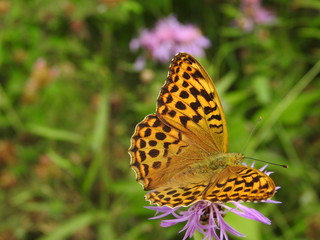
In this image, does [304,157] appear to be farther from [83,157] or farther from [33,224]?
[33,224]

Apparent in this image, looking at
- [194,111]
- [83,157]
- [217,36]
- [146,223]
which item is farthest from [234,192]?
[217,36]

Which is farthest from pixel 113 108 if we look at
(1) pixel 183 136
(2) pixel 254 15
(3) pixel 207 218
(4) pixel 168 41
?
(3) pixel 207 218

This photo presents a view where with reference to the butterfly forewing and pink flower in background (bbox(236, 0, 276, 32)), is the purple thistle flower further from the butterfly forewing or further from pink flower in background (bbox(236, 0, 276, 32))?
pink flower in background (bbox(236, 0, 276, 32))

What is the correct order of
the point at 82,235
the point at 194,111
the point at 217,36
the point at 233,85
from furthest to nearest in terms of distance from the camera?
the point at 217,36, the point at 233,85, the point at 82,235, the point at 194,111

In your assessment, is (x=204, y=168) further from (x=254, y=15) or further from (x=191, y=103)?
(x=254, y=15)

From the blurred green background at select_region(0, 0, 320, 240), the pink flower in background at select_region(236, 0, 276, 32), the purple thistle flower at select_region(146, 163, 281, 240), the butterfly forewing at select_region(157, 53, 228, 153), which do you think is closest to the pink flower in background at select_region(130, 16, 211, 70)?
the blurred green background at select_region(0, 0, 320, 240)

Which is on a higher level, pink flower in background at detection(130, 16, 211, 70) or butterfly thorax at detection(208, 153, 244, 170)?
pink flower in background at detection(130, 16, 211, 70)
